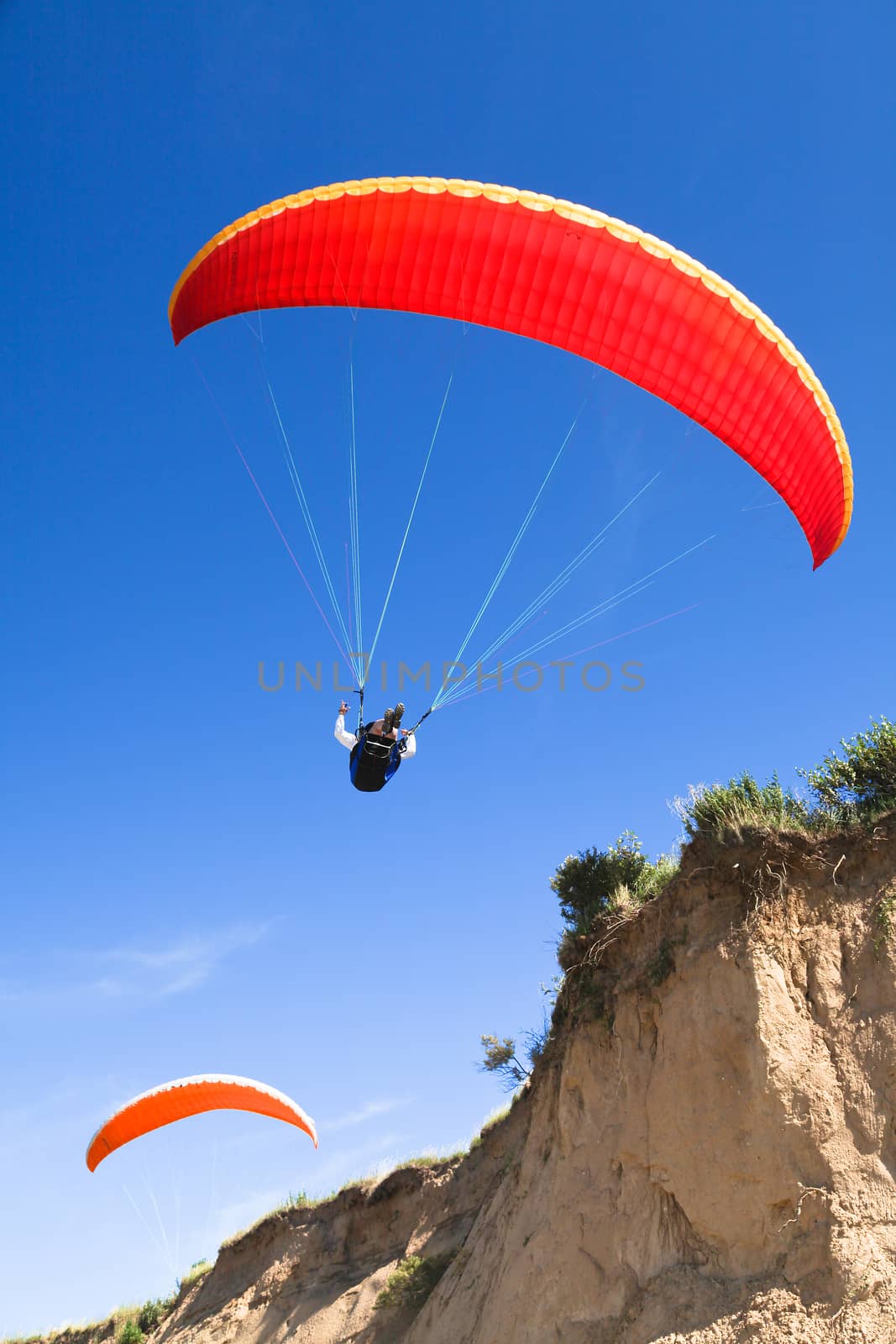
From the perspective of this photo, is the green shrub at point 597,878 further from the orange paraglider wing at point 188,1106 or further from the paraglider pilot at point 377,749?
the orange paraglider wing at point 188,1106

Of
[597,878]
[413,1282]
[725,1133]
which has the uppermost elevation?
[597,878]

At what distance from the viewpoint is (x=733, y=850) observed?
9.16 m

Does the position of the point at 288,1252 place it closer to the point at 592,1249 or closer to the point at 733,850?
the point at 592,1249

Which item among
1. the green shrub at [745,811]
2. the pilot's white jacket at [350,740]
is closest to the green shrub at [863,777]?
the green shrub at [745,811]

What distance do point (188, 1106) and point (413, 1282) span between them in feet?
24.8

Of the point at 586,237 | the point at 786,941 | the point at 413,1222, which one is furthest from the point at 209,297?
the point at 413,1222

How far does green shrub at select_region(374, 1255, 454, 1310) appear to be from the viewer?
1152 cm

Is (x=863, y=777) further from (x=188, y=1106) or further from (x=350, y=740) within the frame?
(x=188, y=1106)

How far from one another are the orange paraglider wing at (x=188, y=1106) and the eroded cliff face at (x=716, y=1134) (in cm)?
695

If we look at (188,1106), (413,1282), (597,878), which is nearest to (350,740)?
(597,878)

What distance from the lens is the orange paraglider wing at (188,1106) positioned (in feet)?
55.9

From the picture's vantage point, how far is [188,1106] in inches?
691

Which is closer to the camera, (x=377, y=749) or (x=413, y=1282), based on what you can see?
(x=377, y=749)

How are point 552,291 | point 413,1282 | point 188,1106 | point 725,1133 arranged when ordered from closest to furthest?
point 725,1133
point 552,291
point 413,1282
point 188,1106
